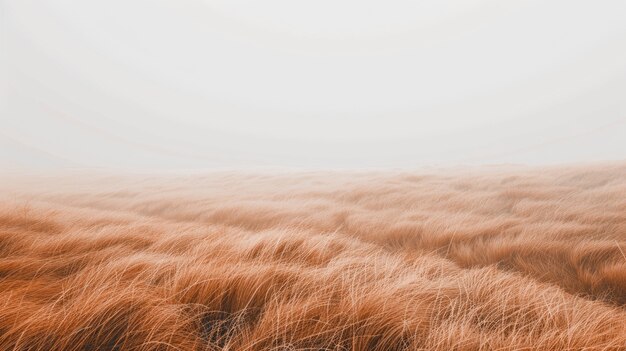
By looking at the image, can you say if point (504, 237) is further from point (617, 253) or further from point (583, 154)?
point (583, 154)

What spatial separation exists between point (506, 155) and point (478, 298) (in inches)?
6066

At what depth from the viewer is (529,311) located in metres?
1.43

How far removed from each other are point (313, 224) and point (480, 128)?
198 m

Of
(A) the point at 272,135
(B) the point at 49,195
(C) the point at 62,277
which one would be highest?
(A) the point at 272,135

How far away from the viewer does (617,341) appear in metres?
1.10

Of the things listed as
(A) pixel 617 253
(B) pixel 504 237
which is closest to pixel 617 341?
(A) pixel 617 253

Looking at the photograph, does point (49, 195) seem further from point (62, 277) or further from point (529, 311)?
point (529, 311)

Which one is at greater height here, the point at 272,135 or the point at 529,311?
the point at 272,135

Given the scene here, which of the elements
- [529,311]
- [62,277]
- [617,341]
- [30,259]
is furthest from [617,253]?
[30,259]

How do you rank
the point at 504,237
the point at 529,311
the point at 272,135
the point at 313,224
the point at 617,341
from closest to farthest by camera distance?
the point at 617,341, the point at 529,311, the point at 504,237, the point at 313,224, the point at 272,135

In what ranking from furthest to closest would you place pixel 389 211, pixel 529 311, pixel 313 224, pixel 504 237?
pixel 389 211 → pixel 313 224 → pixel 504 237 → pixel 529 311

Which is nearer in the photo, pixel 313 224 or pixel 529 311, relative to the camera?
pixel 529 311

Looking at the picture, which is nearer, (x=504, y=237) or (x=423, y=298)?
(x=423, y=298)

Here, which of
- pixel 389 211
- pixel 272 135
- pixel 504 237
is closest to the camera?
pixel 504 237
